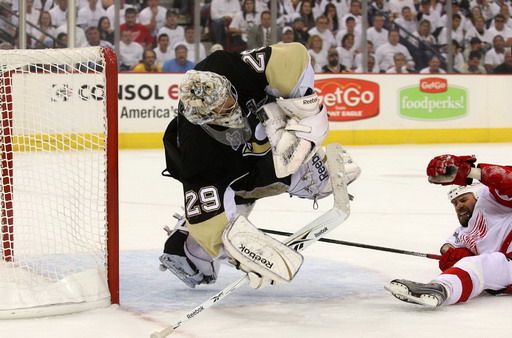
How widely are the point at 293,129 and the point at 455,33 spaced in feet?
25.3

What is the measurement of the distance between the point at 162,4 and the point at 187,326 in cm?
674

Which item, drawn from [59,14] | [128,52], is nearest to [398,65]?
[128,52]

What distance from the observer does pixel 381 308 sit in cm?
241

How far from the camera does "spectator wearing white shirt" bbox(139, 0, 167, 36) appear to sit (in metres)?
8.51

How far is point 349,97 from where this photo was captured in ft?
29.4

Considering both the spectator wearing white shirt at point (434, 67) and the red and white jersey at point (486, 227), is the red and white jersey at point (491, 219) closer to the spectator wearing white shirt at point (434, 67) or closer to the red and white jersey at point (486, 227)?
the red and white jersey at point (486, 227)

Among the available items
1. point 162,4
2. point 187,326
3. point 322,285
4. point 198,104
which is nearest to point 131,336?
A: point 187,326

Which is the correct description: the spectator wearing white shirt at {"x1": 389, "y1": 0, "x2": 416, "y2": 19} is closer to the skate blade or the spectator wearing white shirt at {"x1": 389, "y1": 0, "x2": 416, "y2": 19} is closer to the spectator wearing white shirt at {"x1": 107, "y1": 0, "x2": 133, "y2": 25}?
the spectator wearing white shirt at {"x1": 107, "y1": 0, "x2": 133, "y2": 25}

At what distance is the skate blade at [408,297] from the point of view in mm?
2305

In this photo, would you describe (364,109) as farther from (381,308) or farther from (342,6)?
(381,308)

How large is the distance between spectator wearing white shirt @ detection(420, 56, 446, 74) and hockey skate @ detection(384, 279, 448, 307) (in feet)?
23.9

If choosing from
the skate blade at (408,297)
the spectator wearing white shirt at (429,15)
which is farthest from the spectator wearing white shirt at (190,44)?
the skate blade at (408,297)

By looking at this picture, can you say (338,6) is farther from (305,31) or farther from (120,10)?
(120,10)

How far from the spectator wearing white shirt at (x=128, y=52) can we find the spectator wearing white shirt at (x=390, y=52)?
8.23ft
